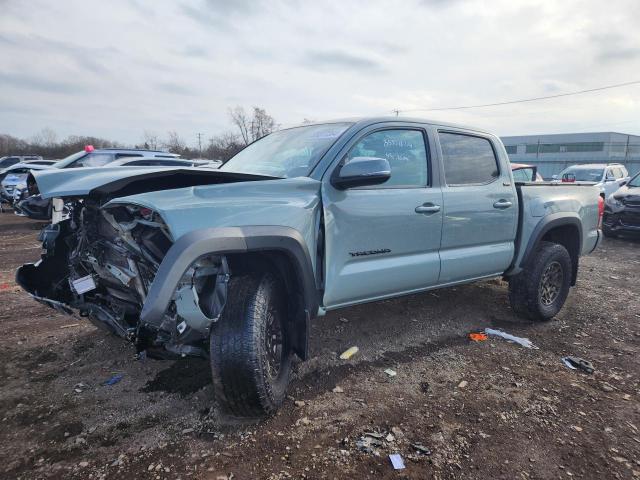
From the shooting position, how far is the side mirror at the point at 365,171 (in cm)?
281

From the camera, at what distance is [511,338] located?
410 cm

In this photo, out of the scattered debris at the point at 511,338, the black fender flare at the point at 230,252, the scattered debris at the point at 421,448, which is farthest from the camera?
the scattered debris at the point at 511,338

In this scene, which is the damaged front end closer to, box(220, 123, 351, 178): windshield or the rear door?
box(220, 123, 351, 178): windshield

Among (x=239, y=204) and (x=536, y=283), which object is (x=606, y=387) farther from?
(x=239, y=204)

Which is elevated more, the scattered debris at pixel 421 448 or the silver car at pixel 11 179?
the silver car at pixel 11 179

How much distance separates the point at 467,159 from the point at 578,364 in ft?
6.46

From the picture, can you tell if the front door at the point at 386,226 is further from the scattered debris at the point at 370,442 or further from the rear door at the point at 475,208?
the scattered debris at the point at 370,442

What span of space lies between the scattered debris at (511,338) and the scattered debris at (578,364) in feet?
0.92

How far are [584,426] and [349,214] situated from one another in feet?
6.55

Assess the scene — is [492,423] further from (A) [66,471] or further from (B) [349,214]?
(A) [66,471]

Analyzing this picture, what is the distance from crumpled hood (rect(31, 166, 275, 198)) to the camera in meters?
2.37

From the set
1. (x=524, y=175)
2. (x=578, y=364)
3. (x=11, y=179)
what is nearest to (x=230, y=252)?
(x=578, y=364)

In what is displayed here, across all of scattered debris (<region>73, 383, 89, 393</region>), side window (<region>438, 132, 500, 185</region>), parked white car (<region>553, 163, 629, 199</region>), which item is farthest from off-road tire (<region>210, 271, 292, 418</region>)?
parked white car (<region>553, 163, 629, 199</region>)

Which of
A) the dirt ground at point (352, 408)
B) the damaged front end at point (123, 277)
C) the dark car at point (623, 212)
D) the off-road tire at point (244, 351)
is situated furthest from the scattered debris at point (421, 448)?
the dark car at point (623, 212)
